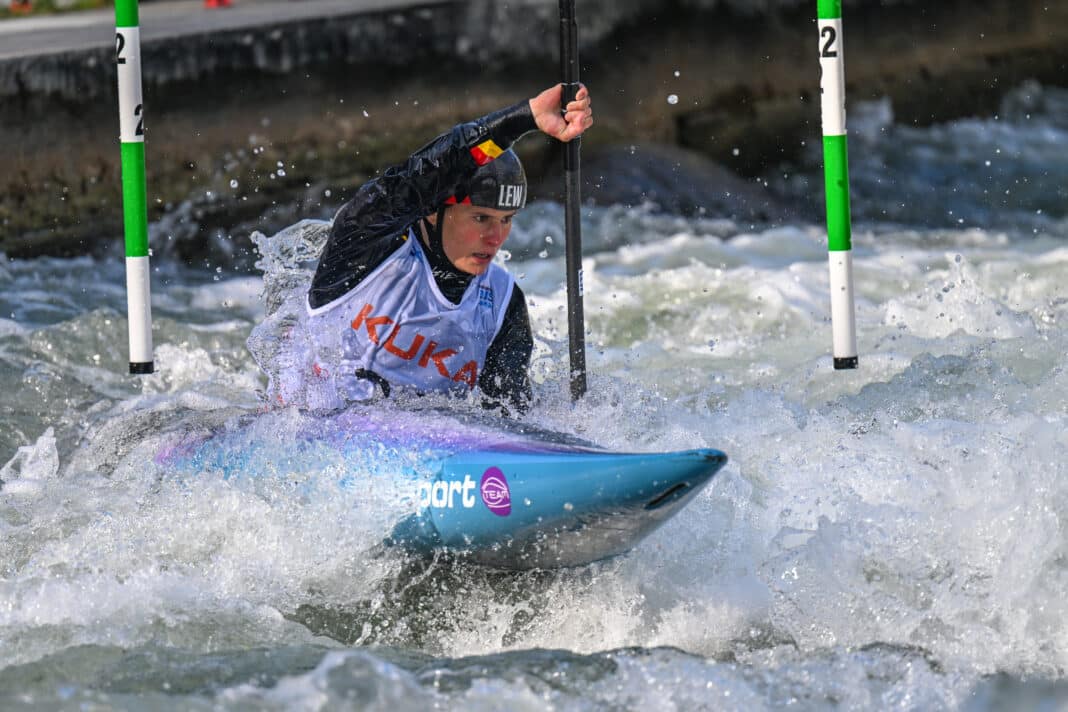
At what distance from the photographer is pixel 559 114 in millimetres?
4078

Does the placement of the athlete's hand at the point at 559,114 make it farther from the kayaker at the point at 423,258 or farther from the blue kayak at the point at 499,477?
the blue kayak at the point at 499,477

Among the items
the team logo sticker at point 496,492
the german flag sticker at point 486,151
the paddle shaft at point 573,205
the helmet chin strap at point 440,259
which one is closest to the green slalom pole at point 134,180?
the helmet chin strap at point 440,259

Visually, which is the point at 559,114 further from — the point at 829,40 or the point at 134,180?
the point at 134,180

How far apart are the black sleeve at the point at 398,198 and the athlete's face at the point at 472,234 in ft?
0.23

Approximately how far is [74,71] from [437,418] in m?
4.82

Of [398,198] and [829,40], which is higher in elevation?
[829,40]

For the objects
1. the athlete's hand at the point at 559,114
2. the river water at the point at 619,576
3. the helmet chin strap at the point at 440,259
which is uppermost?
the athlete's hand at the point at 559,114

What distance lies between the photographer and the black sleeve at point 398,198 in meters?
4.05

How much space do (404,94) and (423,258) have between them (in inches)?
192

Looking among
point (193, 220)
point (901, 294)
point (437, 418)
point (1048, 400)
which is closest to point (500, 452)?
point (437, 418)

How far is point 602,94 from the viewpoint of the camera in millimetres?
9602

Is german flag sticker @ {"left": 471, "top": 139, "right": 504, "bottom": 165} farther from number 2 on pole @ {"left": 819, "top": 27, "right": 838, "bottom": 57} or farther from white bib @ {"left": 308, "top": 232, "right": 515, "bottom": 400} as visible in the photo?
number 2 on pole @ {"left": 819, "top": 27, "right": 838, "bottom": 57}

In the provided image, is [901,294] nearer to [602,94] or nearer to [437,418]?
[602,94]

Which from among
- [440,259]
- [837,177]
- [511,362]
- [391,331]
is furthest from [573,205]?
[837,177]
